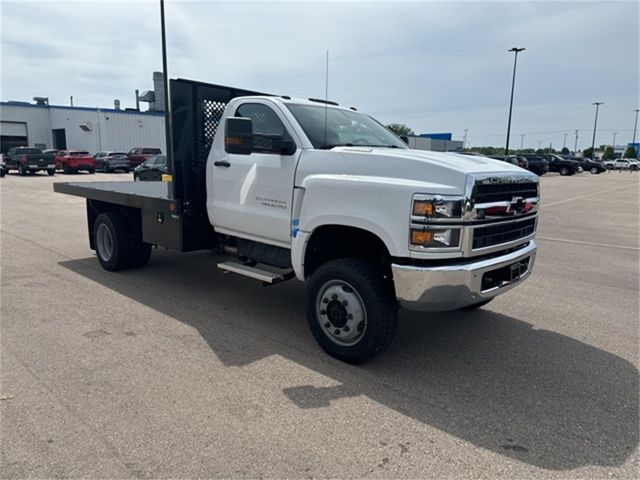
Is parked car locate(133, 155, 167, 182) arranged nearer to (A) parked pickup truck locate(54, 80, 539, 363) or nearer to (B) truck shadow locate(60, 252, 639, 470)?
(A) parked pickup truck locate(54, 80, 539, 363)

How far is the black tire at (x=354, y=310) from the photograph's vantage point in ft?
12.3

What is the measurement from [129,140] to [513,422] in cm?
5128

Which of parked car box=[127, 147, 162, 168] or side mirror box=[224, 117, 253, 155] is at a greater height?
side mirror box=[224, 117, 253, 155]

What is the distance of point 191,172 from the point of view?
547 cm

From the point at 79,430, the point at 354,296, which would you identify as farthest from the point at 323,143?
the point at 79,430

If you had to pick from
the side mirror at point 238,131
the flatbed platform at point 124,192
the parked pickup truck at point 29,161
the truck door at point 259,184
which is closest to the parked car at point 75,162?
the parked pickup truck at point 29,161

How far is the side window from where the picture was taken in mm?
4504

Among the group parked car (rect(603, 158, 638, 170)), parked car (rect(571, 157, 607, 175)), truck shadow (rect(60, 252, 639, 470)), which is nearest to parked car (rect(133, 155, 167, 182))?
truck shadow (rect(60, 252, 639, 470))

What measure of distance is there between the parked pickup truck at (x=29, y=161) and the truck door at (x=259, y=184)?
30389 mm

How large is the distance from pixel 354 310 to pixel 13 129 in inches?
2197

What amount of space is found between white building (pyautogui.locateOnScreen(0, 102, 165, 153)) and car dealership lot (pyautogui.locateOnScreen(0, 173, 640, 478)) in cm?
4543

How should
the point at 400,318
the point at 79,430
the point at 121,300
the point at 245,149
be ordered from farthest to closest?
the point at 121,300 < the point at 400,318 < the point at 245,149 < the point at 79,430

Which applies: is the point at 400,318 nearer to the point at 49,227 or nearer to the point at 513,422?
the point at 513,422

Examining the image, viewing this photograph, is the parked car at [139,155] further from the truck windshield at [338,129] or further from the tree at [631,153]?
the tree at [631,153]
